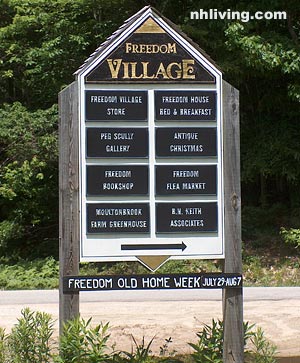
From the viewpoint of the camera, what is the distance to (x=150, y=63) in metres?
6.03

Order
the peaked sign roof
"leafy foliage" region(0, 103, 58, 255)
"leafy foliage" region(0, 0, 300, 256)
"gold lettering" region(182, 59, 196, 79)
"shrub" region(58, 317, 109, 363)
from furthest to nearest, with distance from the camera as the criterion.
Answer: "leafy foliage" region(0, 103, 58, 255)
"leafy foliage" region(0, 0, 300, 256)
"gold lettering" region(182, 59, 196, 79)
the peaked sign roof
"shrub" region(58, 317, 109, 363)

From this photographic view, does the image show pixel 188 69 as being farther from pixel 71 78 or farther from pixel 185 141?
pixel 71 78

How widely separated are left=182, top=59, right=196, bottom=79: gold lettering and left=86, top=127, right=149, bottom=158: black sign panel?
2.12ft

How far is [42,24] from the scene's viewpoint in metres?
18.8

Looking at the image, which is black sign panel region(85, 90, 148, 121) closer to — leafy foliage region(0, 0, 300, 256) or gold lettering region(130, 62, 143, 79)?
gold lettering region(130, 62, 143, 79)

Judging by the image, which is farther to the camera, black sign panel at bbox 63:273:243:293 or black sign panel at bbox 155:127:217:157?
black sign panel at bbox 155:127:217:157

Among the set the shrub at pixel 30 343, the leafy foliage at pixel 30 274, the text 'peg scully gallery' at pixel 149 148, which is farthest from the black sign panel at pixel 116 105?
the leafy foliage at pixel 30 274

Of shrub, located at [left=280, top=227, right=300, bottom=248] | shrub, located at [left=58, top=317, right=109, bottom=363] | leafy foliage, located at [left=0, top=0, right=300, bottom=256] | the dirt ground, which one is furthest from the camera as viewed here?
leafy foliage, located at [left=0, top=0, right=300, bottom=256]

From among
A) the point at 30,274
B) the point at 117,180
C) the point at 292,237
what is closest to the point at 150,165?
the point at 117,180

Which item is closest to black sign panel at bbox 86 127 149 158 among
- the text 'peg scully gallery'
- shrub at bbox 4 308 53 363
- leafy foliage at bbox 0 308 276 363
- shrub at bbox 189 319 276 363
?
the text 'peg scully gallery'

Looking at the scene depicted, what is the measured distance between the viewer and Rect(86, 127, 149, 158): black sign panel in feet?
19.4

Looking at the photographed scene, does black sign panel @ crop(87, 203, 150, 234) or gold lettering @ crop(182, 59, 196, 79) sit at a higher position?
gold lettering @ crop(182, 59, 196, 79)

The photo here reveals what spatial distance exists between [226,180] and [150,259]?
1.02 metres

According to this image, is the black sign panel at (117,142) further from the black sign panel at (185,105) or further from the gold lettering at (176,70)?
the gold lettering at (176,70)
